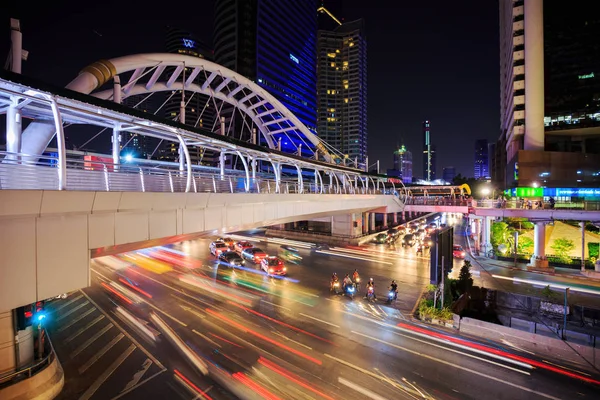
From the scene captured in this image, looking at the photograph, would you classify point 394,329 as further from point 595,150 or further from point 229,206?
point 595,150

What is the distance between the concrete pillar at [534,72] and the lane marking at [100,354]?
61.9 metres

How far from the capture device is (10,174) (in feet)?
A: 20.9

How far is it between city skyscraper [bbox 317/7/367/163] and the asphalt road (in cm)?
14541

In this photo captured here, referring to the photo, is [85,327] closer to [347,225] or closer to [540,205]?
[347,225]

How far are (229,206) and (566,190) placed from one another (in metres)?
58.4

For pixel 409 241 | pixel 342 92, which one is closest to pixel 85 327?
pixel 409 241

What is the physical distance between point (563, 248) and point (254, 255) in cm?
2747

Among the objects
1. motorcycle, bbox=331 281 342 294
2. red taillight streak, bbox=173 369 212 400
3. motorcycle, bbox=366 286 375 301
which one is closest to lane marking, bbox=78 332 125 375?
red taillight streak, bbox=173 369 212 400

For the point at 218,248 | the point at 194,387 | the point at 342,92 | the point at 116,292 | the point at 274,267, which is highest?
the point at 342,92

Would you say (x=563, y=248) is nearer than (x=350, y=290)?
No

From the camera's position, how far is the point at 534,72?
161ft

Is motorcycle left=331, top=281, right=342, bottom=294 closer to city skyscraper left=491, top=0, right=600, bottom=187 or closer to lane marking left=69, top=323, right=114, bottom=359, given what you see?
lane marking left=69, top=323, right=114, bottom=359

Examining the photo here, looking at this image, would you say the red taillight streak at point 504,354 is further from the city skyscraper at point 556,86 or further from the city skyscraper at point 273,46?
the city skyscraper at point 273,46

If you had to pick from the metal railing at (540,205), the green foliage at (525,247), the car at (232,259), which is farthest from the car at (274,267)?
the green foliage at (525,247)
